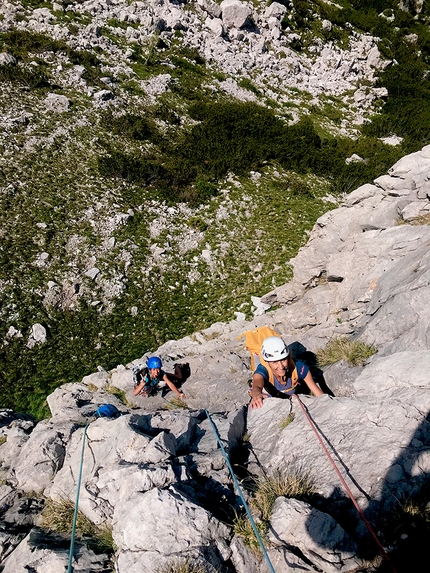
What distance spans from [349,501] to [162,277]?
13.1m

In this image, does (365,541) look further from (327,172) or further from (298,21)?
(298,21)

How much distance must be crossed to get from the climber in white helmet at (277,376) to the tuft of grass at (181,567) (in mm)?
2985

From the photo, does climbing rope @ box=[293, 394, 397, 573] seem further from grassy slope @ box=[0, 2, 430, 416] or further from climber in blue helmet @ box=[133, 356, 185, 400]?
grassy slope @ box=[0, 2, 430, 416]

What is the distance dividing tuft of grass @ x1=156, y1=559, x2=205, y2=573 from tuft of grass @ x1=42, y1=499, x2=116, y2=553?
37.8 inches

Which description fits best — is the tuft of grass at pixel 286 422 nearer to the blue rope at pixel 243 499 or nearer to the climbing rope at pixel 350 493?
the climbing rope at pixel 350 493

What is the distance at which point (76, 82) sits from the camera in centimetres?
2366

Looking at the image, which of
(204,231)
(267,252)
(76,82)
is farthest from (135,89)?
(267,252)

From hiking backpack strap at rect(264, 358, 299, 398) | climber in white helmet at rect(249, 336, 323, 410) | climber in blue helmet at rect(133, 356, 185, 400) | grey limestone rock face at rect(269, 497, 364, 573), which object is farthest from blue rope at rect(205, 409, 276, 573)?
climber in blue helmet at rect(133, 356, 185, 400)

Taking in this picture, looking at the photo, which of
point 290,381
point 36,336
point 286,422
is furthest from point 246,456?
point 36,336

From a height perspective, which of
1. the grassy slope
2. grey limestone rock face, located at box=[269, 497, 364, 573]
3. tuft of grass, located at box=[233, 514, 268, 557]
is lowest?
the grassy slope

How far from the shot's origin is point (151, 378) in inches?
386

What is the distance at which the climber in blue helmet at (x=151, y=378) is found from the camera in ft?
31.6

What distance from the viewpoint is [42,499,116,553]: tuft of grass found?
4.29 metres

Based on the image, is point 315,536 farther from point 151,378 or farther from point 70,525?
point 151,378
